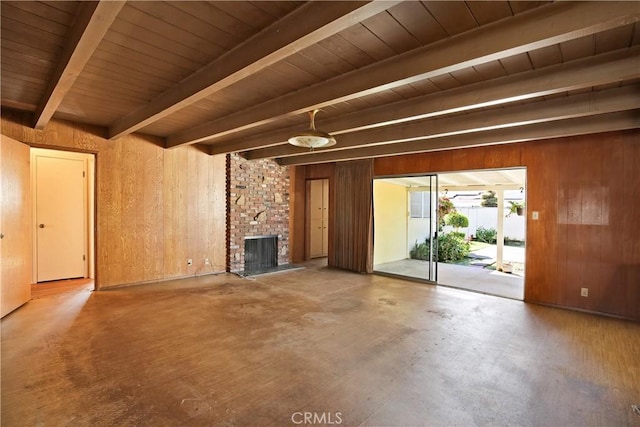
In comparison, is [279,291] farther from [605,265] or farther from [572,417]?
[605,265]

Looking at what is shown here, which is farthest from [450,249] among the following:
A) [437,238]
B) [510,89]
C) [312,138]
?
[312,138]

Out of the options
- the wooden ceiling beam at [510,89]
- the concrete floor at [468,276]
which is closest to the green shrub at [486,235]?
the concrete floor at [468,276]

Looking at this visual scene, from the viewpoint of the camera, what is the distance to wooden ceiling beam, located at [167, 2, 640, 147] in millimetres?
1686

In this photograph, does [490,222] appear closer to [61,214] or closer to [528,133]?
[528,133]

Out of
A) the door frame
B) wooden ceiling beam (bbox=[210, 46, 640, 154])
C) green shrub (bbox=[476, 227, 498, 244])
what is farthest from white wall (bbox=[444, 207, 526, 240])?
wooden ceiling beam (bbox=[210, 46, 640, 154])

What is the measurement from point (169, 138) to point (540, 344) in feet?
20.0

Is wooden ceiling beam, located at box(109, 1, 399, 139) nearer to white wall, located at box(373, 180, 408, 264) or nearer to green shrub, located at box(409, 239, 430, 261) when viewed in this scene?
white wall, located at box(373, 180, 408, 264)

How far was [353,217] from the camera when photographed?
6.80 metres

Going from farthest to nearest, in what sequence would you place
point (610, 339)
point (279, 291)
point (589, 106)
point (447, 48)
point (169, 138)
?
point (169, 138)
point (279, 291)
point (610, 339)
point (589, 106)
point (447, 48)

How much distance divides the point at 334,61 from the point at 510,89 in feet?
5.17

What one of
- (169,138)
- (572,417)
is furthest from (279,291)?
(572,417)

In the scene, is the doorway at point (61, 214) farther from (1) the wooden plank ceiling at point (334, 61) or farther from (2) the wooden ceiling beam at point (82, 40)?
(2) the wooden ceiling beam at point (82, 40)

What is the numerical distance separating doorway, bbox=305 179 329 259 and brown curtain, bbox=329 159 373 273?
1.24 meters

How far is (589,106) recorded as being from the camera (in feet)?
9.99
